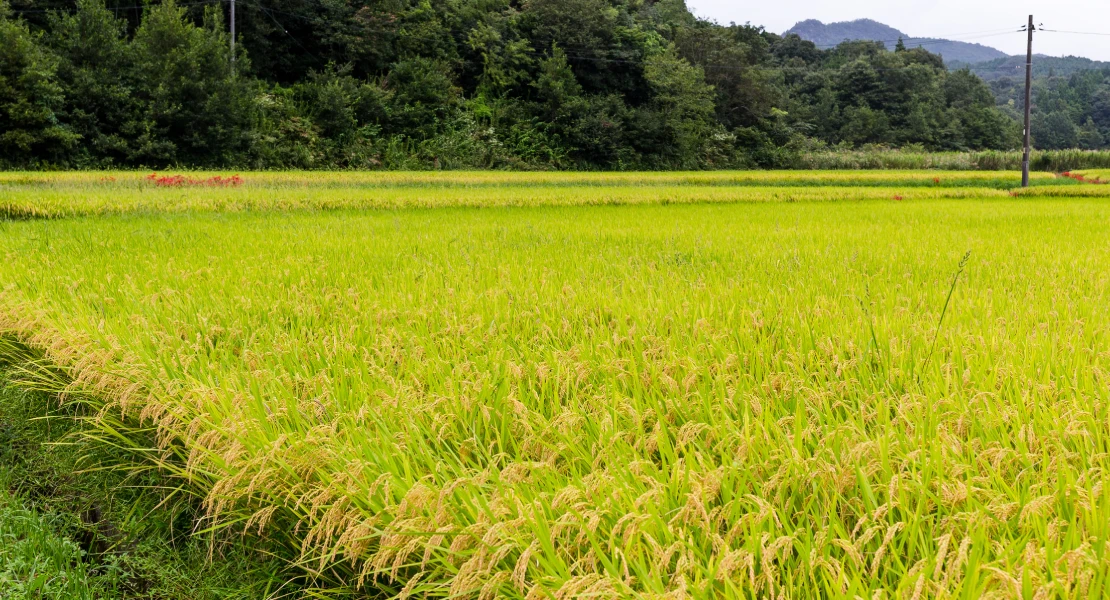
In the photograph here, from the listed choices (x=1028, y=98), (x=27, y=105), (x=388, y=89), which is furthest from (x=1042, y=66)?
(x=27, y=105)

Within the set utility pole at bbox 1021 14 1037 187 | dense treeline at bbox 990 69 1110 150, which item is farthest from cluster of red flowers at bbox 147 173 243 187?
dense treeline at bbox 990 69 1110 150

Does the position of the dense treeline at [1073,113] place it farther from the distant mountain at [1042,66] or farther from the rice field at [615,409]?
the rice field at [615,409]

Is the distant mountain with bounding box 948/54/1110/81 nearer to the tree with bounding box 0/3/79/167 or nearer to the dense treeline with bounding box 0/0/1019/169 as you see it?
the dense treeline with bounding box 0/0/1019/169

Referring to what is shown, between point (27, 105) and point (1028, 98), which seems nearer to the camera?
point (27, 105)

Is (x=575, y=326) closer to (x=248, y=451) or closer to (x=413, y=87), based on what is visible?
(x=248, y=451)

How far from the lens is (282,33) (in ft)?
113

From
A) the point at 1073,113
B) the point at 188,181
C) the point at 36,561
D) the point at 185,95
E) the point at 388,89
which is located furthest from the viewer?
the point at 1073,113

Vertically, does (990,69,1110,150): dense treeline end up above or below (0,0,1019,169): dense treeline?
above

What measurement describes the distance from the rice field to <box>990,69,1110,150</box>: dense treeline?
85.3m

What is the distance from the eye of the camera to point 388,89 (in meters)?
34.8

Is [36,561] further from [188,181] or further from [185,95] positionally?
[185,95]

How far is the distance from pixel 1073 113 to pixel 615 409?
308 ft

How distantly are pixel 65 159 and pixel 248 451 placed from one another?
28437 mm

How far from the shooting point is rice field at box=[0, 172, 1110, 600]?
1284 mm
